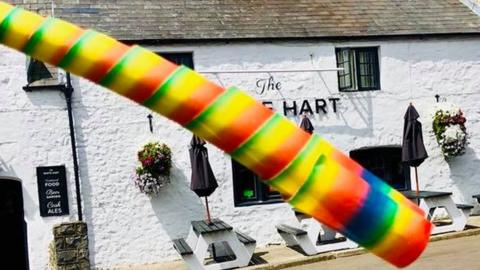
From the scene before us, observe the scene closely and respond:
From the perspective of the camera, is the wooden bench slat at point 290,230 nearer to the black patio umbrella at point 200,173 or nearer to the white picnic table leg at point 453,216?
the black patio umbrella at point 200,173

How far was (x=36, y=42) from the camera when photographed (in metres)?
2.51

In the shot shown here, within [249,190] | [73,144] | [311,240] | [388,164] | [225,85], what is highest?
[225,85]

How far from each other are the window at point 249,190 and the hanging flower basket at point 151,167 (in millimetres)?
1502

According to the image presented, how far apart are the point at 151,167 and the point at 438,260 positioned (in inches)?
203

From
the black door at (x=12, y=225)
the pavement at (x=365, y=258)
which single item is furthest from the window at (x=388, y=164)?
the black door at (x=12, y=225)

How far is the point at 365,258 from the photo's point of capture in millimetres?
10086

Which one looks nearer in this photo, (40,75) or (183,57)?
(40,75)

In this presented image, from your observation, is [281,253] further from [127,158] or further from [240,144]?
[240,144]

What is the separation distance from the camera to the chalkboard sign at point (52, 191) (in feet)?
35.7

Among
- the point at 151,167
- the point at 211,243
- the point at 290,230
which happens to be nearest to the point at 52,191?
the point at 151,167

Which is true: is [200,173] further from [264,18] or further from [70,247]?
[264,18]

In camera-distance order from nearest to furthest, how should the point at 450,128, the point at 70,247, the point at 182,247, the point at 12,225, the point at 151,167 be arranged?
1. the point at 182,247
2. the point at 70,247
3. the point at 151,167
4. the point at 12,225
5. the point at 450,128

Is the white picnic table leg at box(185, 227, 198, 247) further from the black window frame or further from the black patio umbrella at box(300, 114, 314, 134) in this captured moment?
the black window frame

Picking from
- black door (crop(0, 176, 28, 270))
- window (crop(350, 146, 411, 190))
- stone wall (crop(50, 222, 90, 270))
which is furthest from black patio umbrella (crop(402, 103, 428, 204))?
black door (crop(0, 176, 28, 270))
